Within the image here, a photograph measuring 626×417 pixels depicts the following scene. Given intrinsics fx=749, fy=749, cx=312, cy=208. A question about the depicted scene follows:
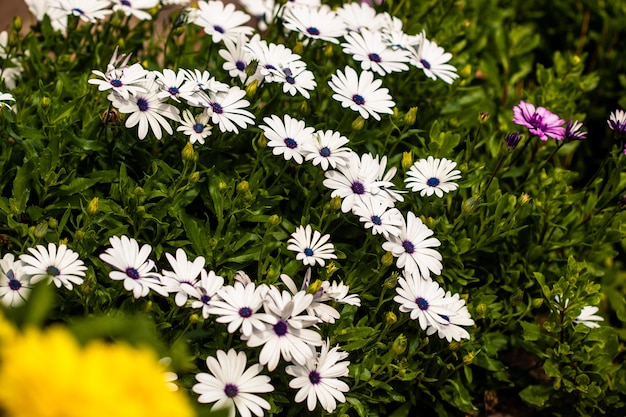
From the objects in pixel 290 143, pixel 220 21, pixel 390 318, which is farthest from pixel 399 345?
pixel 220 21

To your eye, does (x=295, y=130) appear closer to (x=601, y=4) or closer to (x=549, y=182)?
(x=549, y=182)

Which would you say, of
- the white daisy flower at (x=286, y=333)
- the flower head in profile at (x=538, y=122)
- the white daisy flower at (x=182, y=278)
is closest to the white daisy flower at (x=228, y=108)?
the white daisy flower at (x=182, y=278)

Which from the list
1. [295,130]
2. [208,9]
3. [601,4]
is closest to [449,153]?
[295,130]

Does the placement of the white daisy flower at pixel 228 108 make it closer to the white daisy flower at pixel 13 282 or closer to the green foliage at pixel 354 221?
the green foliage at pixel 354 221

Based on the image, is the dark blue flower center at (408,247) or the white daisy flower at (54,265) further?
the dark blue flower center at (408,247)

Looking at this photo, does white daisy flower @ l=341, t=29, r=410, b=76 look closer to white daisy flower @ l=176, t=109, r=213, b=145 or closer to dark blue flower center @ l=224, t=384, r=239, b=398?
white daisy flower @ l=176, t=109, r=213, b=145

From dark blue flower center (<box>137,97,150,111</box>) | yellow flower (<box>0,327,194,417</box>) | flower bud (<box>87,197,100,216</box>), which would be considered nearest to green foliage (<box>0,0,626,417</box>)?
flower bud (<box>87,197,100,216</box>)
